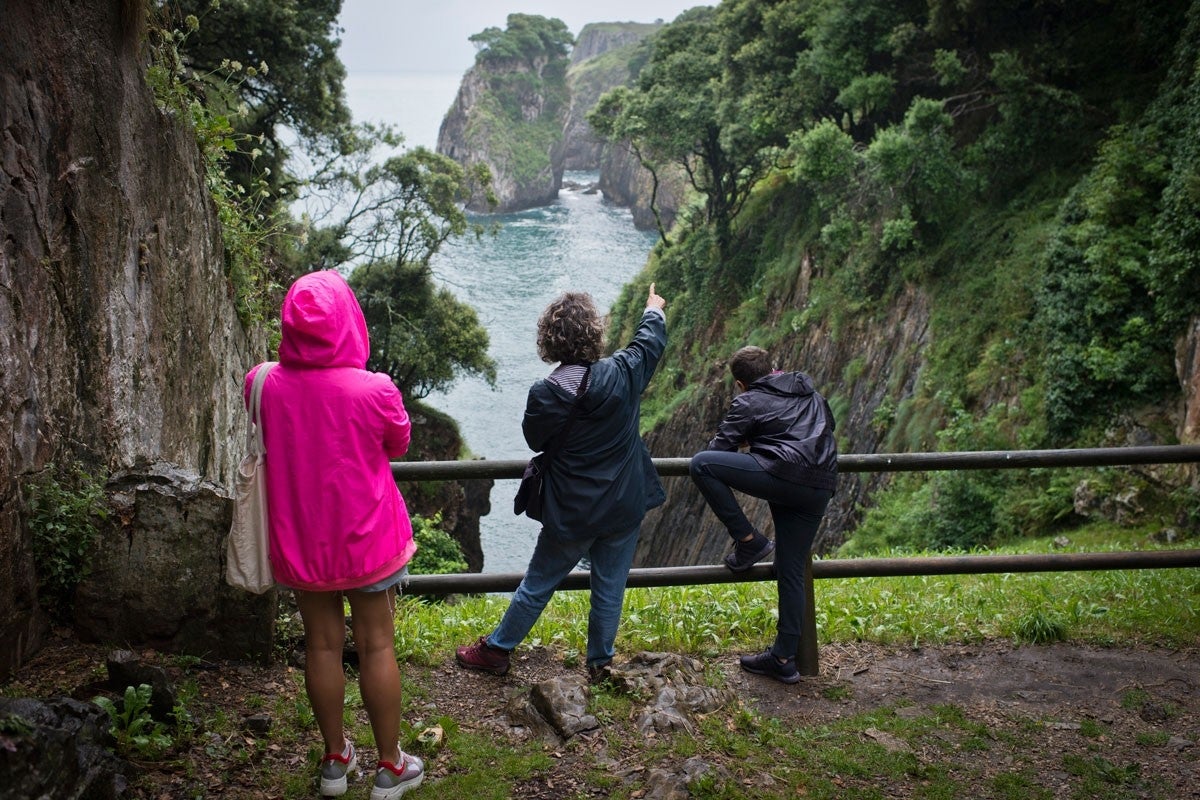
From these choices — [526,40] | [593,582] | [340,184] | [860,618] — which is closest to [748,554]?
[593,582]

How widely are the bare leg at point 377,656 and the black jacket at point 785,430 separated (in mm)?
1683

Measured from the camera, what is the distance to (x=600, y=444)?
13.0ft

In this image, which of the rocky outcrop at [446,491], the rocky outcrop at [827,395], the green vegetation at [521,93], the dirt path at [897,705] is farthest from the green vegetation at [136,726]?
the green vegetation at [521,93]

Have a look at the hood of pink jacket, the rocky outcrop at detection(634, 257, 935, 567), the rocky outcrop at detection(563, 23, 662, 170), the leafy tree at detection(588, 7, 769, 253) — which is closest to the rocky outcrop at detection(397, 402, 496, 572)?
the rocky outcrop at detection(634, 257, 935, 567)

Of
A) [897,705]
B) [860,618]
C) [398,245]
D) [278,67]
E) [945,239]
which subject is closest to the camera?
[897,705]

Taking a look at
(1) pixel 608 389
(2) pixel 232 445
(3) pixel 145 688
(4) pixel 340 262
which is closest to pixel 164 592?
(3) pixel 145 688

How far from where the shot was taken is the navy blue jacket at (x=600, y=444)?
3840mm

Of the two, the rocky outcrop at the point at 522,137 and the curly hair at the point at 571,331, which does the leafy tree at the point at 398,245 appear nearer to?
the curly hair at the point at 571,331

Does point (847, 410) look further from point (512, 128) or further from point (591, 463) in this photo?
point (512, 128)

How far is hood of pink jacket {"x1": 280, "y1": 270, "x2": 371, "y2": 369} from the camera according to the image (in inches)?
119

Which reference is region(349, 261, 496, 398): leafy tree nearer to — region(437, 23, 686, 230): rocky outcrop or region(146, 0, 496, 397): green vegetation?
region(146, 0, 496, 397): green vegetation

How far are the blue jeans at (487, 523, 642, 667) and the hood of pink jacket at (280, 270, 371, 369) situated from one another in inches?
54.7

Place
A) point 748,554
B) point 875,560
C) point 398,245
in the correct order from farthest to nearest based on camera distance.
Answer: point 398,245
point 875,560
point 748,554

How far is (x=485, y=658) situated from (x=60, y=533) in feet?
6.01
